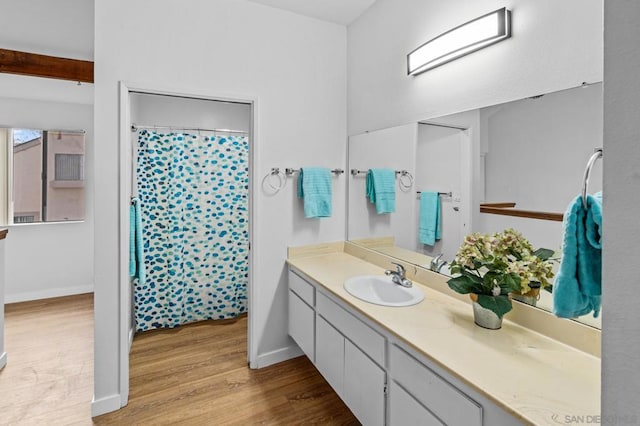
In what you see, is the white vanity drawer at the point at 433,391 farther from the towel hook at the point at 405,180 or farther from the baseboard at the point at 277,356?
the baseboard at the point at 277,356

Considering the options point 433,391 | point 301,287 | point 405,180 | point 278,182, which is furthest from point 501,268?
point 278,182

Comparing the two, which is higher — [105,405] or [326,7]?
[326,7]

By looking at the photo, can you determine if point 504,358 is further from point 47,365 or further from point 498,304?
point 47,365

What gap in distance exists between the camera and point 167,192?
294 centimetres

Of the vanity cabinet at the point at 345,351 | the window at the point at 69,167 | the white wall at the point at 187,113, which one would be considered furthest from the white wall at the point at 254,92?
the window at the point at 69,167

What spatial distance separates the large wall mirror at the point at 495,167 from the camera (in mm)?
1249

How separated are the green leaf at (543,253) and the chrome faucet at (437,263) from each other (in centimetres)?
53

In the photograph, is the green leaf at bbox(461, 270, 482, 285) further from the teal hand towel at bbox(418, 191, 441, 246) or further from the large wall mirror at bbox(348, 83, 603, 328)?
the teal hand towel at bbox(418, 191, 441, 246)

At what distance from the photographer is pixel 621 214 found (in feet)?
1.60

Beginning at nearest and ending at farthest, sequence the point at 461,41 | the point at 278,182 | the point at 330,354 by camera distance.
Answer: the point at 461,41 < the point at 330,354 < the point at 278,182

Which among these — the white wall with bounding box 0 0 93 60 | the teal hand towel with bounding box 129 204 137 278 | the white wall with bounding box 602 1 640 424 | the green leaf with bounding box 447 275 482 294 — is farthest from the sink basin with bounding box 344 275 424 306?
the white wall with bounding box 0 0 93 60

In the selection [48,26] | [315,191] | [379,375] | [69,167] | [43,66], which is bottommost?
[379,375]

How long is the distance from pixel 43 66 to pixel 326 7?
6.29 feet

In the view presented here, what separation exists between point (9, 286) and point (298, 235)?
350cm
